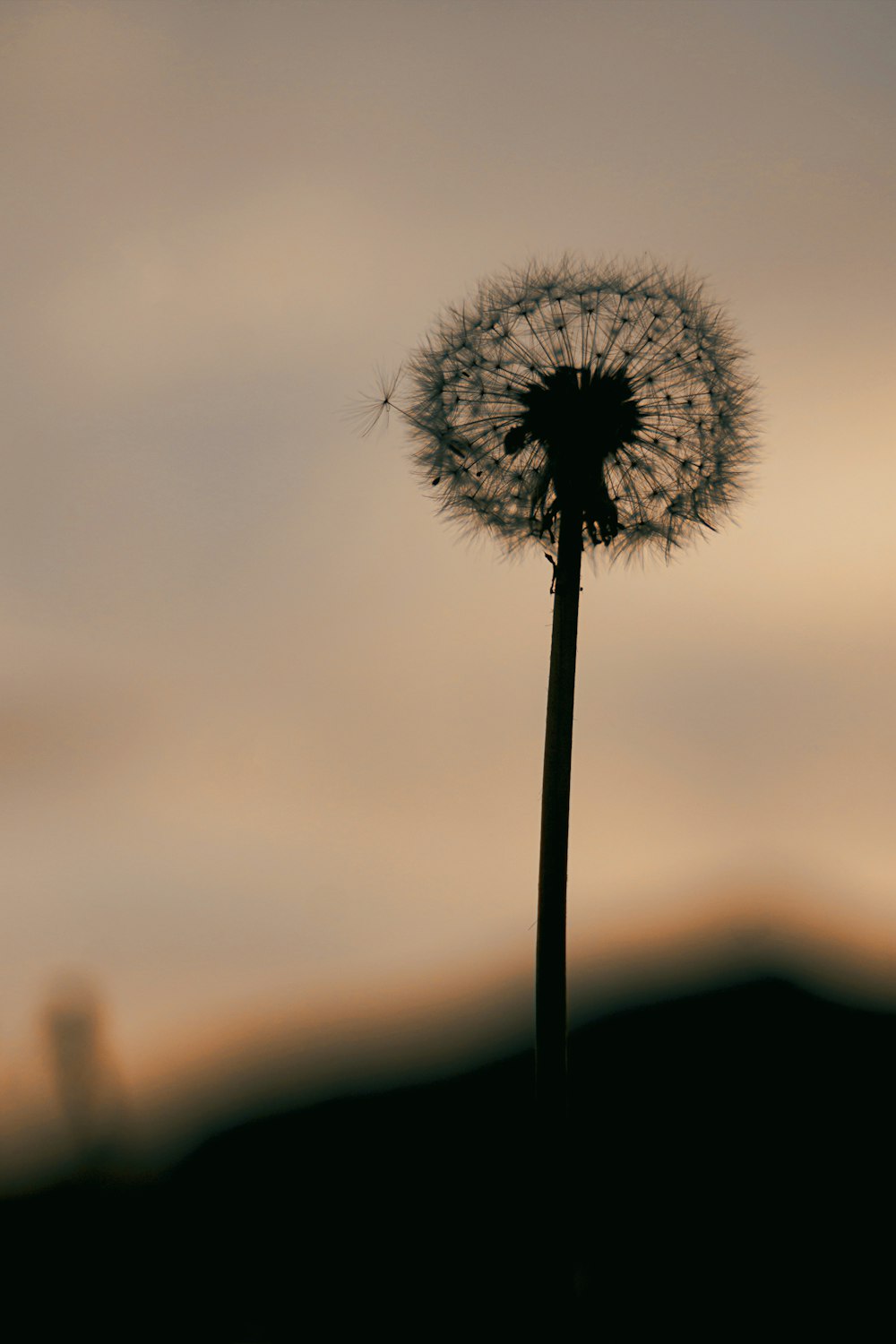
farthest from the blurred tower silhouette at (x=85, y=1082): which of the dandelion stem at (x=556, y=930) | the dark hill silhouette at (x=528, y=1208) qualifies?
the dandelion stem at (x=556, y=930)

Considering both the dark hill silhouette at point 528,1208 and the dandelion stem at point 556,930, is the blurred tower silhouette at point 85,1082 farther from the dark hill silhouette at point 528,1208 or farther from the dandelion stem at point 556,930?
the dandelion stem at point 556,930

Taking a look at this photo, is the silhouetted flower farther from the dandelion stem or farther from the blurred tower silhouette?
the blurred tower silhouette

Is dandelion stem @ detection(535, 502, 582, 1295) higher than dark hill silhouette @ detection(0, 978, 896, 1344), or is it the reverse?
dandelion stem @ detection(535, 502, 582, 1295)

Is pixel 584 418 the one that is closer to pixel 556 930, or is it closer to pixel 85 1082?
pixel 556 930

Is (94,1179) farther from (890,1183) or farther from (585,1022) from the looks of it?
(585,1022)

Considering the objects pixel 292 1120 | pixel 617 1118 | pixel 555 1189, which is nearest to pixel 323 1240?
pixel 617 1118

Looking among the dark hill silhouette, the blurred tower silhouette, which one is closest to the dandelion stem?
the dark hill silhouette
